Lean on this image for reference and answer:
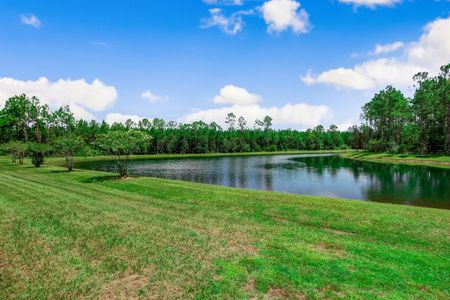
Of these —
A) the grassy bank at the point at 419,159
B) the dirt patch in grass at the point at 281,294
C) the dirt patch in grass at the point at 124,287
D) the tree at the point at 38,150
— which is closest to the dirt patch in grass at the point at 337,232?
the dirt patch in grass at the point at 281,294

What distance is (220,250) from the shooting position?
37.2 ft

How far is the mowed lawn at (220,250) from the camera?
8.62 m

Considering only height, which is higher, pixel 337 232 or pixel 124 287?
pixel 124 287

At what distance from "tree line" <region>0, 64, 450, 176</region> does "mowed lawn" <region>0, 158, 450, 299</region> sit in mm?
20247

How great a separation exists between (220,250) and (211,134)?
477ft

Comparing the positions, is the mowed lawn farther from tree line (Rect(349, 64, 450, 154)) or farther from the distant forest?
tree line (Rect(349, 64, 450, 154))

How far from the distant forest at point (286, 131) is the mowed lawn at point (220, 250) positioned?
1332 inches

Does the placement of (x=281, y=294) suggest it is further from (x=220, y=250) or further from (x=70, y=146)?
(x=70, y=146)

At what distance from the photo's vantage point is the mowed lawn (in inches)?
340

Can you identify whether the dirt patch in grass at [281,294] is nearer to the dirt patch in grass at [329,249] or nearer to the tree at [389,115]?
the dirt patch in grass at [329,249]

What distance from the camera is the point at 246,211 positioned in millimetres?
18359

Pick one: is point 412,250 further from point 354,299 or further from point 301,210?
point 301,210

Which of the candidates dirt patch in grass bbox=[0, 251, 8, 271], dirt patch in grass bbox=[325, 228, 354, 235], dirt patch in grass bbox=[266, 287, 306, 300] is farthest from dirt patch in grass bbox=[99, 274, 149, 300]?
dirt patch in grass bbox=[325, 228, 354, 235]

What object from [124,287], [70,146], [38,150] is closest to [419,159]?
[70,146]
